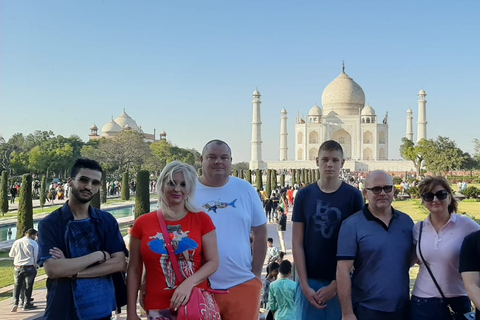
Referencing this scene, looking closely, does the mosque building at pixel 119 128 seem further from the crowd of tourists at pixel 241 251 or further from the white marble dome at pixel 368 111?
the crowd of tourists at pixel 241 251

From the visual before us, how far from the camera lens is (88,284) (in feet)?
7.64

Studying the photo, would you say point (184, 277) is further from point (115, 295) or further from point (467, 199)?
point (467, 199)

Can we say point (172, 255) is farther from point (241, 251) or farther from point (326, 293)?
point (326, 293)

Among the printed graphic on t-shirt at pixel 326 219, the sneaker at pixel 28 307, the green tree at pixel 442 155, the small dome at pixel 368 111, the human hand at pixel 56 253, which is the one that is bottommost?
the sneaker at pixel 28 307

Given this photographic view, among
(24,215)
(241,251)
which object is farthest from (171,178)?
(24,215)

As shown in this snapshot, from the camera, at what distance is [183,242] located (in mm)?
2238

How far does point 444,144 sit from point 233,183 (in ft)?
106

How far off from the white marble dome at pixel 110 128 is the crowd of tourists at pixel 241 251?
6049 cm

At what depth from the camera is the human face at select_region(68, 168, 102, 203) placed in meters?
2.38

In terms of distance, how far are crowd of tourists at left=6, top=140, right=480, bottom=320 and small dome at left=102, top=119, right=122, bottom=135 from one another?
2385 inches

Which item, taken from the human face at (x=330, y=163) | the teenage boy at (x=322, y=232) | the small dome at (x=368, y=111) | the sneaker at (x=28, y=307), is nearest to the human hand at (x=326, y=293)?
the teenage boy at (x=322, y=232)

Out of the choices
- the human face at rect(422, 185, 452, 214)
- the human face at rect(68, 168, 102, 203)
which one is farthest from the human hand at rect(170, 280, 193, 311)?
the human face at rect(422, 185, 452, 214)

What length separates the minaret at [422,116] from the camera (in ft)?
170

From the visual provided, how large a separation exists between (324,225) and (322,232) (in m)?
0.04
